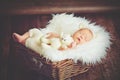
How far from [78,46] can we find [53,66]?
172 millimetres

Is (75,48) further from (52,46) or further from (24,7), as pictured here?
(24,7)

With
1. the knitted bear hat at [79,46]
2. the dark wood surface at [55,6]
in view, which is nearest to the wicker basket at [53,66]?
the knitted bear hat at [79,46]

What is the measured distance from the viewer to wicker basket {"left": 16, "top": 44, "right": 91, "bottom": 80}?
1.24m

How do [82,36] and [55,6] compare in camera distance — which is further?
[55,6]

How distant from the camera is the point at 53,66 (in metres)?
1.24

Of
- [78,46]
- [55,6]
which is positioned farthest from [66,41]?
[55,6]

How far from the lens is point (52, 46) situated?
1294mm

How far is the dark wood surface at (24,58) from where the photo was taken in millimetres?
1288

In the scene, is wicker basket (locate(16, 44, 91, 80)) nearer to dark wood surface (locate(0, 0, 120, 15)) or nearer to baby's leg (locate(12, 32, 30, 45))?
baby's leg (locate(12, 32, 30, 45))

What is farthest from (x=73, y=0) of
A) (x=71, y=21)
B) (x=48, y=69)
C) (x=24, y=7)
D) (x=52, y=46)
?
(x=48, y=69)

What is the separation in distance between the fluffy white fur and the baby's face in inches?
0.9

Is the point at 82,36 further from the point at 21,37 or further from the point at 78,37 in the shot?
the point at 21,37

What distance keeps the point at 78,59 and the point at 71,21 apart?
0.27 meters

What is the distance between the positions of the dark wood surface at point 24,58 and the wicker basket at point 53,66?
0.08ft
